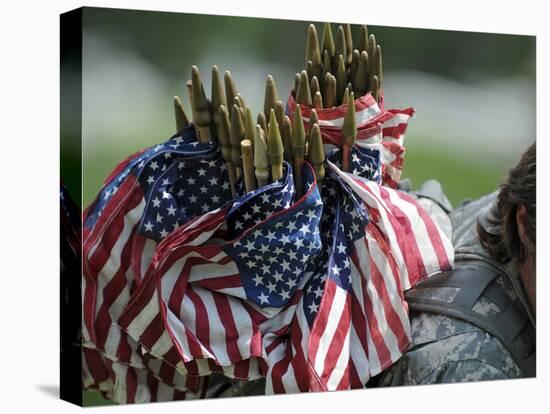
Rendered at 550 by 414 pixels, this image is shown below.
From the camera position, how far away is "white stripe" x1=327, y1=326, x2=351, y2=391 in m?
3.79

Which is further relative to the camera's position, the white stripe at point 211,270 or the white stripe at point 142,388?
the white stripe at point 142,388

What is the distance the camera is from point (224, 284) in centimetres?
369

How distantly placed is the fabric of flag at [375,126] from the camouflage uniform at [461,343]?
49 centimetres

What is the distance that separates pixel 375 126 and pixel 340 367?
936 millimetres

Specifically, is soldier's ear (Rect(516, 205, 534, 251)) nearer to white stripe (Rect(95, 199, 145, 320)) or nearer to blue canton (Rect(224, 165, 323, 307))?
blue canton (Rect(224, 165, 323, 307))

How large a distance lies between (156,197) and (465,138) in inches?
61.2

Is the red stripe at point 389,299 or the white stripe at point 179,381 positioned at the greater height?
the red stripe at point 389,299

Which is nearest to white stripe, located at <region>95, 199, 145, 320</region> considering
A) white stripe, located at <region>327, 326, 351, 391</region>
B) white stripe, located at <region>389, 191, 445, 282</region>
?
white stripe, located at <region>327, 326, 351, 391</region>

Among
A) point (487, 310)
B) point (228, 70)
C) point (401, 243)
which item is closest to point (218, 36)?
point (228, 70)

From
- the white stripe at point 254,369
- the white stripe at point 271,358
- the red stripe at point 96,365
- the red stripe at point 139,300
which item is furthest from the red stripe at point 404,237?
the red stripe at point 96,365

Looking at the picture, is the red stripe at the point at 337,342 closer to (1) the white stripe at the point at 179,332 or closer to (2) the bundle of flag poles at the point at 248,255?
(2) the bundle of flag poles at the point at 248,255

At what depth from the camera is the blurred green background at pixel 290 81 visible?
12.0 ft

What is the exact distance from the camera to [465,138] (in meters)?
4.48

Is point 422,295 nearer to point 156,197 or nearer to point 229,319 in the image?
point 229,319
